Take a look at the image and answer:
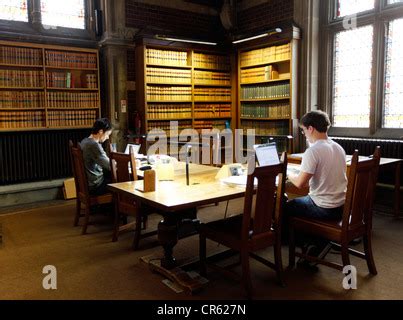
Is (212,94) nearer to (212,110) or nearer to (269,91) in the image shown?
(212,110)

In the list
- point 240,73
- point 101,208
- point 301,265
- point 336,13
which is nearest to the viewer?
point 301,265

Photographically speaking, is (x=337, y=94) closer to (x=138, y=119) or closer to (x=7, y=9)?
(x=138, y=119)

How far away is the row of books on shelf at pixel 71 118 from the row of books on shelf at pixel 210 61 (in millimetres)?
1992

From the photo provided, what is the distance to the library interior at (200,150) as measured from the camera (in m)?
2.74

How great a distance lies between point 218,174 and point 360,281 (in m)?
1.39

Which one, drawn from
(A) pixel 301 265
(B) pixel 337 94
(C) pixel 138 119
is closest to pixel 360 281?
(A) pixel 301 265

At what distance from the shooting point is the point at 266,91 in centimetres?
635

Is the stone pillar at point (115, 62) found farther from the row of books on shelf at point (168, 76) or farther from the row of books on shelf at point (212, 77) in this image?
the row of books on shelf at point (212, 77)

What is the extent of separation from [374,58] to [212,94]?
2763 mm

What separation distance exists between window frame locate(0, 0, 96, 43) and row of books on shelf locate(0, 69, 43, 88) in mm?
495

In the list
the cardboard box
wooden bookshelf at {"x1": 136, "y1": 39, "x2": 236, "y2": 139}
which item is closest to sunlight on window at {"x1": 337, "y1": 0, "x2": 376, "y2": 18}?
wooden bookshelf at {"x1": 136, "y1": 39, "x2": 236, "y2": 139}

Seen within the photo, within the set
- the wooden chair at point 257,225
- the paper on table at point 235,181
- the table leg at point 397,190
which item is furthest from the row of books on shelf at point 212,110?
the wooden chair at point 257,225

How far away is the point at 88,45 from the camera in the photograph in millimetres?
5922

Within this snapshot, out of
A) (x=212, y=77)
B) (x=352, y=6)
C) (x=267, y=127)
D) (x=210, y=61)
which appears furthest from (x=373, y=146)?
(x=210, y=61)
